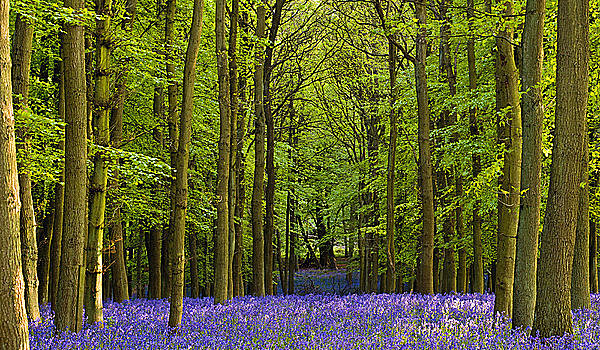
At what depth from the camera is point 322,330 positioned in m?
6.95

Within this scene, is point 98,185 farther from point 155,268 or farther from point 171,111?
point 155,268

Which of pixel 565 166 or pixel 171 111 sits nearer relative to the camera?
pixel 565 166

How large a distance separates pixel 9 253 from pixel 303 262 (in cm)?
4086

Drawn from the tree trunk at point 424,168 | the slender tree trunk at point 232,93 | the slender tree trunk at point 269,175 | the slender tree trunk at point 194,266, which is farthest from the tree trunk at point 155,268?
the tree trunk at point 424,168

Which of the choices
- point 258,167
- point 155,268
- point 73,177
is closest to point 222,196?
point 258,167

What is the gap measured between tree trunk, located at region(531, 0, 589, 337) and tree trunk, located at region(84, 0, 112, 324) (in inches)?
241

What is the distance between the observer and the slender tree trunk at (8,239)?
3.86 meters

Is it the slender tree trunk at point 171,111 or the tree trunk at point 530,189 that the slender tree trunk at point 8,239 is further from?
the slender tree trunk at point 171,111

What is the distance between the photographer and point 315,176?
31953mm

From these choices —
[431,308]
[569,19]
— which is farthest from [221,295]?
[569,19]

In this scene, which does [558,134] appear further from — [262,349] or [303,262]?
[303,262]

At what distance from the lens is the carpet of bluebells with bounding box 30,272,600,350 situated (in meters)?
6.00

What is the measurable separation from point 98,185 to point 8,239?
3.80 metres

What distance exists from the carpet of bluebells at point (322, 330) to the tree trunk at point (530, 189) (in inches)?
20.1
